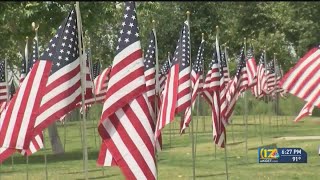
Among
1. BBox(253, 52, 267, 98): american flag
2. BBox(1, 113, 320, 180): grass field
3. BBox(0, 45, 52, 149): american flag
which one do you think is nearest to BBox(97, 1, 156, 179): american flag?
BBox(0, 45, 52, 149): american flag

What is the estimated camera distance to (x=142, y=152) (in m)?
11.1

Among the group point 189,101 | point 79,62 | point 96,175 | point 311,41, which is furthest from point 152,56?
point 311,41

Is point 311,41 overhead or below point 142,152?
overhead

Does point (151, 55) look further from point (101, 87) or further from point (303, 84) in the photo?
point (101, 87)

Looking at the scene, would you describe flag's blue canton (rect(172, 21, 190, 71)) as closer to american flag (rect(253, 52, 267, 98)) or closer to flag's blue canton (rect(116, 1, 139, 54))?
flag's blue canton (rect(116, 1, 139, 54))

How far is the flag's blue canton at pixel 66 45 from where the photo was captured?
37.9 feet

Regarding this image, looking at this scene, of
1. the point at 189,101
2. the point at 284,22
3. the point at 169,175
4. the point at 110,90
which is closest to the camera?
the point at 110,90

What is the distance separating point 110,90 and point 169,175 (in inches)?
406

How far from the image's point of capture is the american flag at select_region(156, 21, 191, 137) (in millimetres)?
15211

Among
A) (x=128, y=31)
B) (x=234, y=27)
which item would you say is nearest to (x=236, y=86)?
(x=128, y=31)

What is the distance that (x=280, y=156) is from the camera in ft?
71.6

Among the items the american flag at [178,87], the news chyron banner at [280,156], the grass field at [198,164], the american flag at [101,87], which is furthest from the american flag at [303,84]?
the american flag at [101,87]

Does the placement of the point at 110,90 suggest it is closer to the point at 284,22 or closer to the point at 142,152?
the point at 142,152

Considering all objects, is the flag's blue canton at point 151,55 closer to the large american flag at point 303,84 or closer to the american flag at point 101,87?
the large american flag at point 303,84
